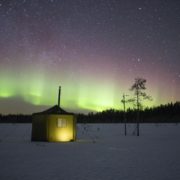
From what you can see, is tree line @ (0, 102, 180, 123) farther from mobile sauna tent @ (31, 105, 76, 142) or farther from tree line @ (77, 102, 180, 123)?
mobile sauna tent @ (31, 105, 76, 142)

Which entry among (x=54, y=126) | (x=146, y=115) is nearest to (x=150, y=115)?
(x=146, y=115)

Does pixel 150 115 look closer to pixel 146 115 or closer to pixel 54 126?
pixel 146 115

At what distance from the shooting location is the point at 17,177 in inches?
390

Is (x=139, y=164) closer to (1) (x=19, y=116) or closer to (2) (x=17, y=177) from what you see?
(2) (x=17, y=177)

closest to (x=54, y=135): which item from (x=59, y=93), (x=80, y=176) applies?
(x=59, y=93)

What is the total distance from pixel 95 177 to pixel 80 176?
27.0 inches

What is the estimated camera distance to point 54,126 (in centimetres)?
2834

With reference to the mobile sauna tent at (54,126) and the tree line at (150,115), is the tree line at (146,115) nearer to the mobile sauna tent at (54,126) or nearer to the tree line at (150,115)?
the tree line at (150,115)

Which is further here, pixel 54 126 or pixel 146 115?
pixel 146 115

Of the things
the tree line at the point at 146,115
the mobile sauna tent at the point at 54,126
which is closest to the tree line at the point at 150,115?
the tree line at the point at 146,115

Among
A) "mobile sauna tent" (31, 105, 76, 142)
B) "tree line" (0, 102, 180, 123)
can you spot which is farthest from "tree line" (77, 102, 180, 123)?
"mobile sauna tent" (31, 105, 76, 142)

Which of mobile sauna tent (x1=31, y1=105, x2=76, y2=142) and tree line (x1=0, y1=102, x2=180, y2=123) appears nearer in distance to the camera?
mobile sauna tent (x1=31, y1=105, x2=76, y2=142)

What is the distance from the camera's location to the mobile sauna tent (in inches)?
1113

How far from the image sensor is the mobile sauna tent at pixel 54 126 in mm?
28266
